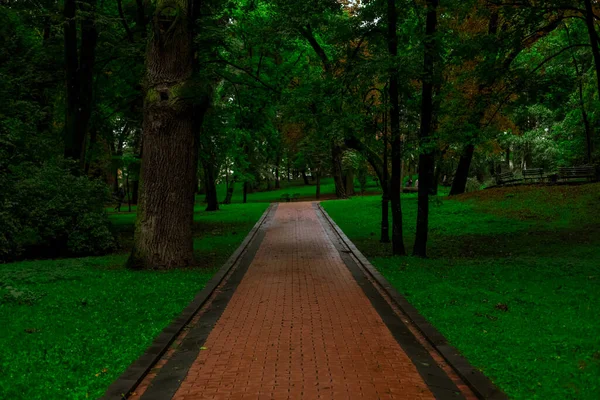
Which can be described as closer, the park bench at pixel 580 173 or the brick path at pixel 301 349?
the brick path at pixel 301 349

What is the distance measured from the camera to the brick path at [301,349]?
4.98 m

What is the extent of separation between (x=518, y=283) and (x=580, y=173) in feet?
60.1

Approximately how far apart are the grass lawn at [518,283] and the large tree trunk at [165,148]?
17.8 ft

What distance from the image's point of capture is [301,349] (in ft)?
20.3

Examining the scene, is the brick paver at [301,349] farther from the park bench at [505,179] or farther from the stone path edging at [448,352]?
the park bench at [505,179]

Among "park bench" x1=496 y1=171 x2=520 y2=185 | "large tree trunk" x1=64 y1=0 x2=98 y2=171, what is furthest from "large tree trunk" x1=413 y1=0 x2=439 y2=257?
"park bench" x1=496 y1=171 x2=520 y2=185

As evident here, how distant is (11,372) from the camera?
206 inches

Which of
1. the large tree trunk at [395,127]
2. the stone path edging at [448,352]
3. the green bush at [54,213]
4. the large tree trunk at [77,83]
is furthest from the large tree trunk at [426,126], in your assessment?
the large tree trunk at [77,83]

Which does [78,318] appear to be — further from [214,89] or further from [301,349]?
[214,89]

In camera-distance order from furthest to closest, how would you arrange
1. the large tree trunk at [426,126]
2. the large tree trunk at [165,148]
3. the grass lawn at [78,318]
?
the large tree trunk at [426,126], the large tree trunk at [165,148], the grass lawn at [78,318]

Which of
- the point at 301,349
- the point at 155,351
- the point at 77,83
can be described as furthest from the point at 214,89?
the point at 301,349

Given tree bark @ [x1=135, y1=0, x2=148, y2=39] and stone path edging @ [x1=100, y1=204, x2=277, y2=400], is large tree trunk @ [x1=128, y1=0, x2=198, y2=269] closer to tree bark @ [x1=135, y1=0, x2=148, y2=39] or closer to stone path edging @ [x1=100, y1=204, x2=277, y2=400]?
stone path edging @ [x1=100, y1=204, x2=277, y2=400]

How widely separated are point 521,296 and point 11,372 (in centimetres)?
795

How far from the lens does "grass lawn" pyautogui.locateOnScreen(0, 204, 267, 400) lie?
5168 millimetres
